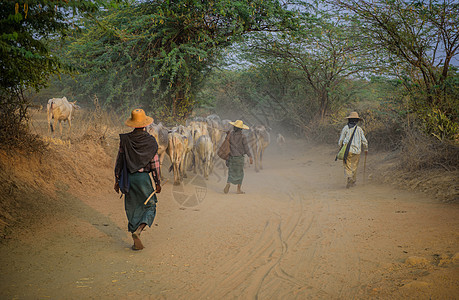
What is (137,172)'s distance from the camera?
545 cm

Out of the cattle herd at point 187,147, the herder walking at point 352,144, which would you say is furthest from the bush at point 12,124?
the herder walking at point 352,144

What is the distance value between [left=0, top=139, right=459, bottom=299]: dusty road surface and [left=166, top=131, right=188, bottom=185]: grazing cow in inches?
53.5

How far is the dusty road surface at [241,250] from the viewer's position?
13.3 feet

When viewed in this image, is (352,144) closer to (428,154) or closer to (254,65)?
(428,154)

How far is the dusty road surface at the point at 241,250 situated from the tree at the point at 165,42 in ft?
22.1

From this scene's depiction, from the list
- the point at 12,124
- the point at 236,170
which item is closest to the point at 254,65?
the point at 236,170

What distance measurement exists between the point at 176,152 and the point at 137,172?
495 centimetres

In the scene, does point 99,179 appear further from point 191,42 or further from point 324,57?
point 324,57

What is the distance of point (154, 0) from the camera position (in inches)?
564

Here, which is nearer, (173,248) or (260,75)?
(173,248)

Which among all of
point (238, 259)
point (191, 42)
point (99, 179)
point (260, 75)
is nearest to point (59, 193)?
point (99, 179)

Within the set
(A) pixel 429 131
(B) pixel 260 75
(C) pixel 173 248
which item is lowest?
(C) pixel 173 248

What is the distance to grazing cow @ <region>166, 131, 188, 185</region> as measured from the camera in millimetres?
10305

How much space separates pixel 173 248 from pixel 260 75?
18731 millimetres
